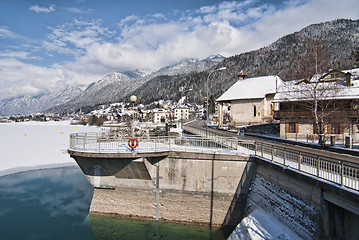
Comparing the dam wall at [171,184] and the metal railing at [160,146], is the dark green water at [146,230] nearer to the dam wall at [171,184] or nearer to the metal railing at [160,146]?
the dam wall at [171,184]

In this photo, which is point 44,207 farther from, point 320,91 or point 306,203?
point 320,91

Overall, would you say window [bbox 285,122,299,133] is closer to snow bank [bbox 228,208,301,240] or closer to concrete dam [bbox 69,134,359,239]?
concrete dam [bbox 69,134,359,239]

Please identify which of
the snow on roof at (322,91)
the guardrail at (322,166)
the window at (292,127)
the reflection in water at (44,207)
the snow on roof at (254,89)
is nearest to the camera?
the guardrail at (322,166)

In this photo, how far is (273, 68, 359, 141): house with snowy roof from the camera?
2244cm

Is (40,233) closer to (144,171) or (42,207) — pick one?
(42,207)

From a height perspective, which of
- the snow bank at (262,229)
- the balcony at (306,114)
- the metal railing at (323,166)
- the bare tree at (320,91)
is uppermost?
the bare tree at (320,91)

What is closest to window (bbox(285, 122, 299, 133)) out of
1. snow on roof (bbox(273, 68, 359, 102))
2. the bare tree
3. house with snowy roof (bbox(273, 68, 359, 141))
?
house with snowy roof (bbox(273, 68, 359, 141))

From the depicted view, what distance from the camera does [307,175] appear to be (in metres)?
9.64

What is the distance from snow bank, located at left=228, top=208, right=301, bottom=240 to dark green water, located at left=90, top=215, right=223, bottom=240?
3054 mm

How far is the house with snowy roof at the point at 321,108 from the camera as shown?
2244 cm

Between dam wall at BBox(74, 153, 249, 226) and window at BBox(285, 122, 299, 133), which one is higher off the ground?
window at BBox(285, 122, 299, 133)

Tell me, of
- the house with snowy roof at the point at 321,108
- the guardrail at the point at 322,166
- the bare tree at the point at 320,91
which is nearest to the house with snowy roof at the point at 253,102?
the house with snowy roof at the point at 321,108

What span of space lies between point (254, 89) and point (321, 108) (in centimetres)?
2227

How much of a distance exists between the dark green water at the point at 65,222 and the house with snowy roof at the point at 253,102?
101ft
